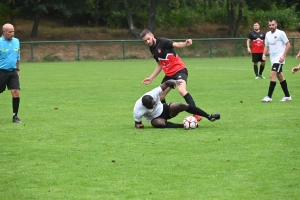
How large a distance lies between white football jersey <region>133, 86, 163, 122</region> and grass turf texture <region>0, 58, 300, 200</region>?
0.87 feet

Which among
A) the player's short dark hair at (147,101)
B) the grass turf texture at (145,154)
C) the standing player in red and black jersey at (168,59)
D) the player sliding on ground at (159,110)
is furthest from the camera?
the standing player in red and black jersey at (168,59)

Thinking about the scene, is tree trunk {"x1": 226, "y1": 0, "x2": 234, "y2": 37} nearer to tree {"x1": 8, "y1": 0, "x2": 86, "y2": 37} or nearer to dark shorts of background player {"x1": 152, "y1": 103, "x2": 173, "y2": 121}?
tree {"x1": 8, "y1": 0, "x2": 86, "y2": 37}

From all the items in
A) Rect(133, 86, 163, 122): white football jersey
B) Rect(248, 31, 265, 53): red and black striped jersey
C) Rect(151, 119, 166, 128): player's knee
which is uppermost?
Rect(133, 86, 163, 122): white football jersey

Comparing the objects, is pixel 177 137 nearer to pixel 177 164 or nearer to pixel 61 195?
pixel 177 164

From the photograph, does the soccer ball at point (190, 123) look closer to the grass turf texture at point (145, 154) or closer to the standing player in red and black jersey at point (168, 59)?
the grass turf texture at point (145, 154)

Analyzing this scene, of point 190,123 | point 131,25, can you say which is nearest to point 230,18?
point 131,25

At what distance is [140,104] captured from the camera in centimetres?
1094

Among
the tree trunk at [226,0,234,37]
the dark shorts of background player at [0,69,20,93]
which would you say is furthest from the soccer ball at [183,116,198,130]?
the tree trunk at [226,0,234,37]

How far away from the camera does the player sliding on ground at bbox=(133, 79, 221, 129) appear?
35.8 feet

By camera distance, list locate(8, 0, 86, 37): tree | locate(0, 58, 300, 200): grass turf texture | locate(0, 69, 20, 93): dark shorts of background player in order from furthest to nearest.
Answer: locate(8, 0, 86, 37): tree, locate(0, 69, 20, 93): dark shorts of background player, locate(0, 58, 300, 200): grass turf texture

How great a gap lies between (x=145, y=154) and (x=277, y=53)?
8.09m

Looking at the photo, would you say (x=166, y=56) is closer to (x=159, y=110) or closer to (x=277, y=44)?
(x=159, y=110)

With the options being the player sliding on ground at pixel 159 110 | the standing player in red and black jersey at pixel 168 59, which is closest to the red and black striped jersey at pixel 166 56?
the standing player in red and black jersey at pixel 168 59

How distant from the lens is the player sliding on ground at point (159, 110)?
35.8 ft
